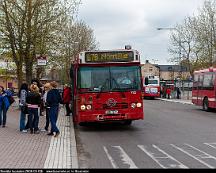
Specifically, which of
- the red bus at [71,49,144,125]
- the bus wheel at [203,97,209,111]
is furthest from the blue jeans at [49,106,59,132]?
the bus wheel at [203,97,209,111]

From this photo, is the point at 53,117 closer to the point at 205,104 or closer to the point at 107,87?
the point at 107,87

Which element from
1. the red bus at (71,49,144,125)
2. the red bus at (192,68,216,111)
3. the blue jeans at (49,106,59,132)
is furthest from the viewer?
the red bus at (192,68,216,111)

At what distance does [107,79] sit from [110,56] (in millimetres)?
955

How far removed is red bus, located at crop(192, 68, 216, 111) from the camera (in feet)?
92.1

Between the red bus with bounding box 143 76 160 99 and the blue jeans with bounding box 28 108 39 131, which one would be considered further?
the red bus with bounding box 143 76 160 99

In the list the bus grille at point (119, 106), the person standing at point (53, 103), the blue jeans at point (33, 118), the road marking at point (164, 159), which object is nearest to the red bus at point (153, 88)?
the bus grille at point (119, 106)

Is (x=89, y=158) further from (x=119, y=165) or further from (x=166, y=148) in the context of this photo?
(x=166, y=148)

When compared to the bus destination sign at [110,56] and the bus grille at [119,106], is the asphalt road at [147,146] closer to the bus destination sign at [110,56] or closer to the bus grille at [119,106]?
the bus grille at [119,106]

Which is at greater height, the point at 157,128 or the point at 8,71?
the point at 8,71

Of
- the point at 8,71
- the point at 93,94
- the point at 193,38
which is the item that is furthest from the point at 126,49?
the point at 193,38

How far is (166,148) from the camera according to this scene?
12.5m

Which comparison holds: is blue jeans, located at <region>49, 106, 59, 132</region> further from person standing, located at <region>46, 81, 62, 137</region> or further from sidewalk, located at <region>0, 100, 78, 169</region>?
sidewalk, located at <region>0, 100, 78, 169</region>

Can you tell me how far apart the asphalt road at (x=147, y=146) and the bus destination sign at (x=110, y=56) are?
2764mm

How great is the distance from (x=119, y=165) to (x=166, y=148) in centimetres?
306
